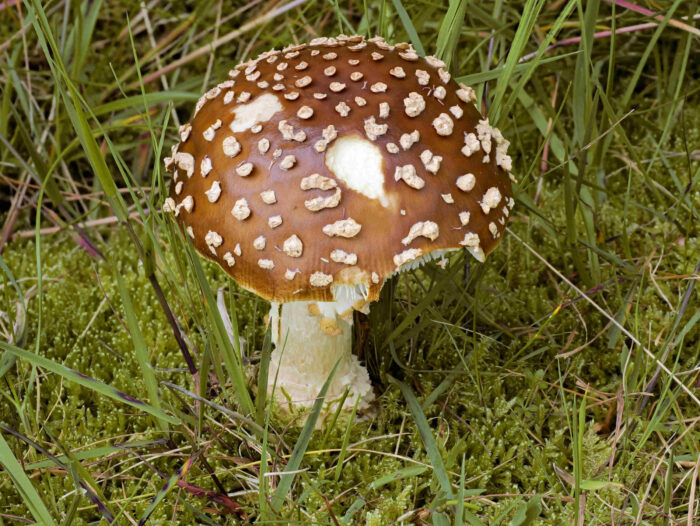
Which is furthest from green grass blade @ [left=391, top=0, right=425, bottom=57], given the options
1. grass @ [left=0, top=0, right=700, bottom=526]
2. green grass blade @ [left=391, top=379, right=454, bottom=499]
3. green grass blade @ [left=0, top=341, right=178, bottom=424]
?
green grass blade @ [left=0, top=341, right=178, bottom=424]

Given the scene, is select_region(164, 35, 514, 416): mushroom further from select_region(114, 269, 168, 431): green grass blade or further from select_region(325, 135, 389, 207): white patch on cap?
select_region(114, 269, 168, 431): green grass blade

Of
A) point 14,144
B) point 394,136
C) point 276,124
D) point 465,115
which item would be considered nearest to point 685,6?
point 465,115

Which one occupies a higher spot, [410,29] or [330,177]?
[410,29]

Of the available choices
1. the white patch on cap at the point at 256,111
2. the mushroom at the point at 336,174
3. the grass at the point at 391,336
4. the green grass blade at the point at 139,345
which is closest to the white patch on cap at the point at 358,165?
the mushroom at the point at 336,174

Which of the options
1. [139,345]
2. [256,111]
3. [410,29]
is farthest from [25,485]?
[410,29]

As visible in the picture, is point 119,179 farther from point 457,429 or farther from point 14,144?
point 457,429

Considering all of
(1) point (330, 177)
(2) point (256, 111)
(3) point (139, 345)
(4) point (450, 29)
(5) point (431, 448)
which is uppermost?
(4) point (450, 29)

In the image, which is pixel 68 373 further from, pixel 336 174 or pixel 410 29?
pixel 410 29
